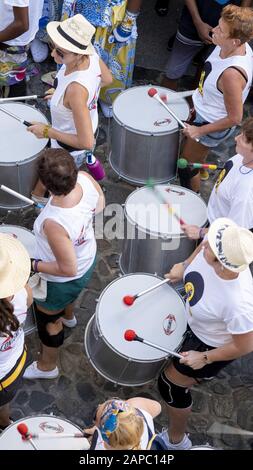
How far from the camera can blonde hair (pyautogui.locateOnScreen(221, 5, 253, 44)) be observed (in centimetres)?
388

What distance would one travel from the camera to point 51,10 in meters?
5.58

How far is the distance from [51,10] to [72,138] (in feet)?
7.15

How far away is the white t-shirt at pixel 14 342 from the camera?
298 cm

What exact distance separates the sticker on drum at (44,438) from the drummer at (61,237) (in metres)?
0.79

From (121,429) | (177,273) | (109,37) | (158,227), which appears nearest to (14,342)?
(121,429)

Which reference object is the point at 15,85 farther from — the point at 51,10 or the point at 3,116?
the point at 51,10

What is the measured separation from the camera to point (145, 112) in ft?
15.5

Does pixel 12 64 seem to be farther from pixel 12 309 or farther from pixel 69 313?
pixel 12 309

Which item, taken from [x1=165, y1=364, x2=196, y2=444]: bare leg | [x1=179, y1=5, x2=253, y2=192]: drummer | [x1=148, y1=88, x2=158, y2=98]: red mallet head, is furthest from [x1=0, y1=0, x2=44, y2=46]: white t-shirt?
[x1=165, y1=364, x2=196, y2=444]: bare leg

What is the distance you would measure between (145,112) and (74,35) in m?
1.11

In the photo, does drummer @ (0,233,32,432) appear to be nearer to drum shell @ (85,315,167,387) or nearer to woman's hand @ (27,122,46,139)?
drum shell @ (85,315,167,387)

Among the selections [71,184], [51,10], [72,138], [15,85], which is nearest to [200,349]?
[71,184]

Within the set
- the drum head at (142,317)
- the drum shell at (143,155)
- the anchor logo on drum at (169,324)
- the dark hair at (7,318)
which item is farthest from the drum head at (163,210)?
the dark hair at (7,318)

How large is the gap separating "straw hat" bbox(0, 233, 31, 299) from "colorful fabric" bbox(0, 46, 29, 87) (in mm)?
2145
